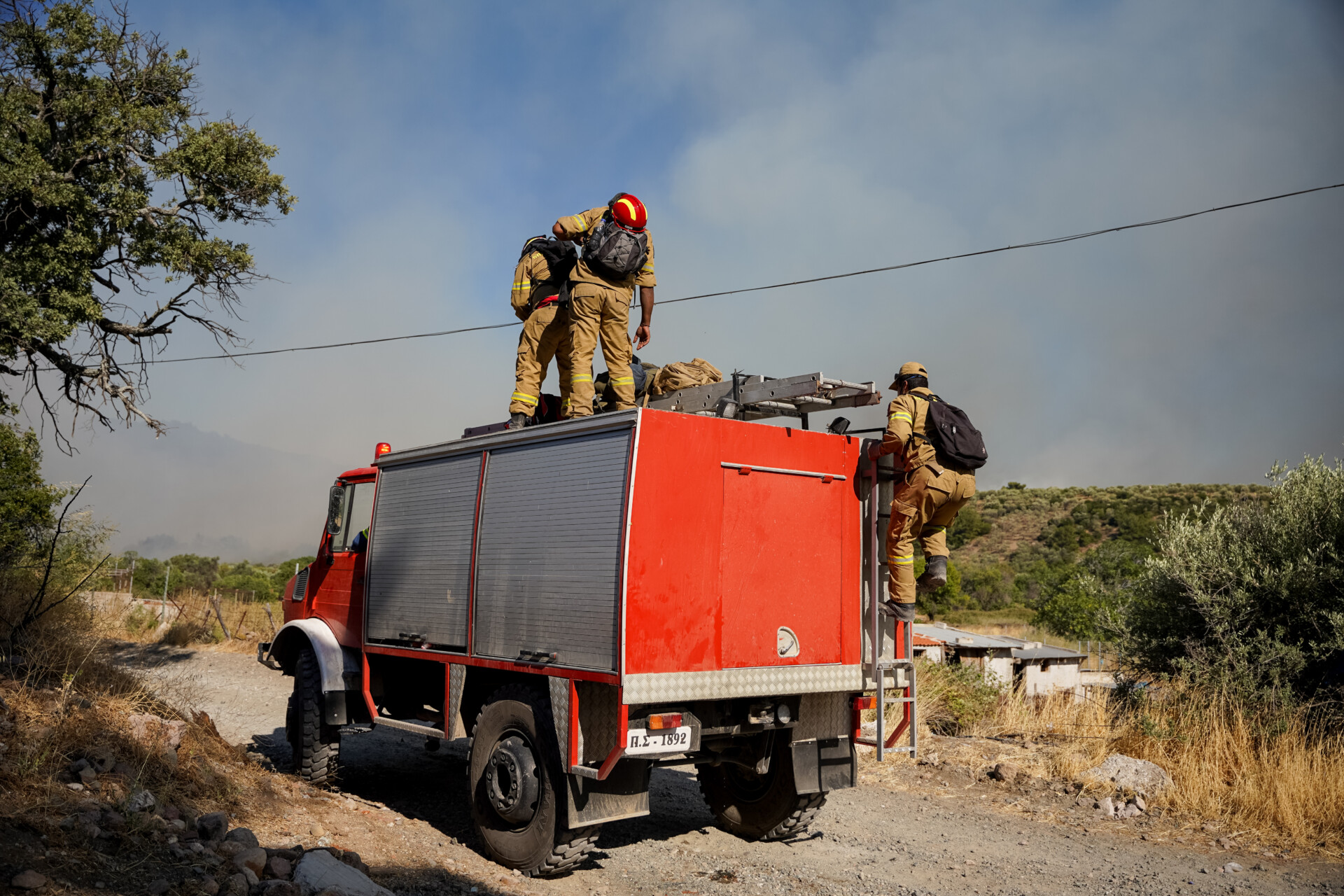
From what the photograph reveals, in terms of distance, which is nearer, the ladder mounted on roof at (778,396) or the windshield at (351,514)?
the ladder mounted on roof at (778,396)

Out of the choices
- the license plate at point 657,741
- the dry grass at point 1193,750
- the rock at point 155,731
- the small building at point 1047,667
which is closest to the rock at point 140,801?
the rock at point 155,731

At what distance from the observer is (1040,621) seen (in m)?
36.5

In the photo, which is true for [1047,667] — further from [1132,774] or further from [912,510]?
[912,510]

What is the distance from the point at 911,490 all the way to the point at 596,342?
8.97 feet

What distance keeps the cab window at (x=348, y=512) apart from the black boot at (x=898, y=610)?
464cm

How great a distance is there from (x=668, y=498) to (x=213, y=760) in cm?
436

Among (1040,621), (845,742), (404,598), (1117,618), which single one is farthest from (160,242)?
(1040,621)

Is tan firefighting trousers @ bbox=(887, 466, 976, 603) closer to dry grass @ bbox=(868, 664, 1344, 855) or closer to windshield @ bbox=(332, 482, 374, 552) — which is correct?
dry grass @ bbox=(868, 664, 1344, 855)

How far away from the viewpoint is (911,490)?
256 inches

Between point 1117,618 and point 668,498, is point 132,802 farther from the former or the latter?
point 1117,618

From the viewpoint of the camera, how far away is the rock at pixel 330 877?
4.73m

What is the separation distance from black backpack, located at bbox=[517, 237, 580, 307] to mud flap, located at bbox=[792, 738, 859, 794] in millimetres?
4103

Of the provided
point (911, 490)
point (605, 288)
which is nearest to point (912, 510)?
point (911, 490)

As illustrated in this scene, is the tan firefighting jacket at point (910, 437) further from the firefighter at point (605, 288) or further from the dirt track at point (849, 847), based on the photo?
the dirt track at point (849, 847)
